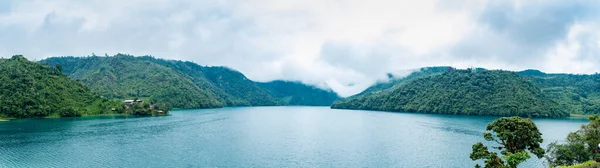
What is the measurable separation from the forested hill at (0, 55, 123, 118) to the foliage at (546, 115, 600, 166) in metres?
133

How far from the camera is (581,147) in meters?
40.1

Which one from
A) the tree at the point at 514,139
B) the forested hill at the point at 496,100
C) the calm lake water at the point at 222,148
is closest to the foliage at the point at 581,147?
the tree at the point at 514,139

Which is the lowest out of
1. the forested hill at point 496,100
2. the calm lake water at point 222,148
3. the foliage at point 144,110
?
the calm lake water at point 222,148

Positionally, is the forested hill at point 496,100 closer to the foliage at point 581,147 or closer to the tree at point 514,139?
the foliage at point 581,147

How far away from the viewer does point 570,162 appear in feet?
136

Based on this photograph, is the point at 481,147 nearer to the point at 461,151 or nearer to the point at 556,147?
the point at 556,147

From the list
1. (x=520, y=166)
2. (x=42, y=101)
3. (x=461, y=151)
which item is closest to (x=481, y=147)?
(x=520, y=166)

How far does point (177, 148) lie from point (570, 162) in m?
56.8

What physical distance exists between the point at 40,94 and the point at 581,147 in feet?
466

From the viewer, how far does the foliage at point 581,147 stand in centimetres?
3834

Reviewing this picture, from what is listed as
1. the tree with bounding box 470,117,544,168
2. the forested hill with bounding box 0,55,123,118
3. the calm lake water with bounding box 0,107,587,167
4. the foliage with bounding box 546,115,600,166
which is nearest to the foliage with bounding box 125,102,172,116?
the forested hill with bounding box 0,55,123,118

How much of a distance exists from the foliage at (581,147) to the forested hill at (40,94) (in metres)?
133

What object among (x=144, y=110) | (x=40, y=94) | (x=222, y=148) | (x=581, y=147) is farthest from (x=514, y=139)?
(x=40, y=94)

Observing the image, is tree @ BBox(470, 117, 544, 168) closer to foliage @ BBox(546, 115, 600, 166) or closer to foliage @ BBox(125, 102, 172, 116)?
foliage @ BBox(546, 115, 600, 166)
